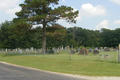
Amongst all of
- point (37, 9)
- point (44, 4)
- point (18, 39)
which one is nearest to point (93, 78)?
point (44, 4)

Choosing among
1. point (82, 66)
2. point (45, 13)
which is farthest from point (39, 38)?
point (82, 66)

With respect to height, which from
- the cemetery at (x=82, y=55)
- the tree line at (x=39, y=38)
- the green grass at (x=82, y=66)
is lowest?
the green grass at (x=82, y=66)

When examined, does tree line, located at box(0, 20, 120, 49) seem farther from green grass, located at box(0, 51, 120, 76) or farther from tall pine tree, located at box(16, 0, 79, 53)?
green grass, located at box(0, 51, 120, 76)

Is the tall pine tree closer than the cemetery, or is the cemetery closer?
the cemetery

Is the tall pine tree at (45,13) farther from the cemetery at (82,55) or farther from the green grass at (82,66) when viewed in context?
the green grass at (82,66)

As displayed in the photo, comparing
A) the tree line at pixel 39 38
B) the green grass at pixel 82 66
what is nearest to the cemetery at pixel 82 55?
the green grass at pixel 82 66

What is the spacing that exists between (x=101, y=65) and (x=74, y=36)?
80403 millimetres

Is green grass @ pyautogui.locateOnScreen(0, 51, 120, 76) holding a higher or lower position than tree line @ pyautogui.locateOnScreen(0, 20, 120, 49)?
lower

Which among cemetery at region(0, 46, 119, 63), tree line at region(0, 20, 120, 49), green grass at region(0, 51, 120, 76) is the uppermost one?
tree line at region(0, 20, 120, 49)

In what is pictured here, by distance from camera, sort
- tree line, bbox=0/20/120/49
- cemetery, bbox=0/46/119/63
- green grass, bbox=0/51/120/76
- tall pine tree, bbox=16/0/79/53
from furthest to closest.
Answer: tree line, bbox=0/20/120/49, tall pine tree, bbox=16/0/79/53, cemetery, bbox=0/46/119/63, green grass, bbox=0/51/120/76

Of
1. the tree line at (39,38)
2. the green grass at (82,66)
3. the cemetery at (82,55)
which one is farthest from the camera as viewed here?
the tree line at (39,38)

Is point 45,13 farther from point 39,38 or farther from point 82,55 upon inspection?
point 39,38

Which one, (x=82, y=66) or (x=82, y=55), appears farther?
(x=82, y=55)

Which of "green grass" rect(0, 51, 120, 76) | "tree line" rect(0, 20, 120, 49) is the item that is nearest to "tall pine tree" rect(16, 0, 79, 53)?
"tree line" rect(0, 20, 120, 49)
